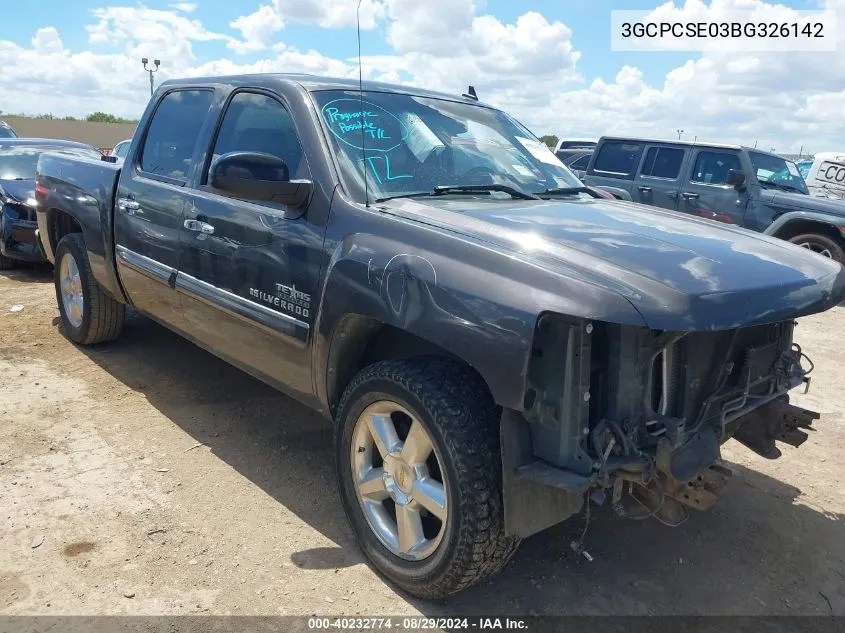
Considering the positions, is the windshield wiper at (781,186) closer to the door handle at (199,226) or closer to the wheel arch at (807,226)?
the wheel arch at (807,226)

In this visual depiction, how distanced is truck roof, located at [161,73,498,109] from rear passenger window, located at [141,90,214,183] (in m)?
0.15

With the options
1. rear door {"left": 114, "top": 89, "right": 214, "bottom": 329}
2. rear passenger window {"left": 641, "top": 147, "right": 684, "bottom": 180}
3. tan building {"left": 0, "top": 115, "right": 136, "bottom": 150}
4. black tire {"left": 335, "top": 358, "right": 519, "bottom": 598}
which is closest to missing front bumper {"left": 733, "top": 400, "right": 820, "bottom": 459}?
black tire {"left": 335, "top": 358, "right": 519, "bottom": 598}

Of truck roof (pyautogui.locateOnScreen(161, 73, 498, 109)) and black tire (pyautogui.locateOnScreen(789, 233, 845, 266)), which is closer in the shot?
truck roof (pyautogui.locateOnScreen(161, 73, 498, 109))

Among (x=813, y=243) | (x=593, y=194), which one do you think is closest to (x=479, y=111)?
(x=593, y=194)

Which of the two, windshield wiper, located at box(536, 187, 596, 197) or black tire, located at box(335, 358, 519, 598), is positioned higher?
windshield wiper, located at box(536, 187, 596, 197)

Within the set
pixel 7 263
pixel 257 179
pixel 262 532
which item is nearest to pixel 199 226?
pixel 257 179

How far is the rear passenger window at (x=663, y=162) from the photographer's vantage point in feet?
32.0

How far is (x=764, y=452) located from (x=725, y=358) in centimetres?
76

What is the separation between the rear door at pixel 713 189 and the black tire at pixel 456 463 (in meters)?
7.84

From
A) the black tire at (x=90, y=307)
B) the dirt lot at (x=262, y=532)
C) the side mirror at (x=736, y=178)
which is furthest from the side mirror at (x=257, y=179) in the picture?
the side mirror at (x=736, y=178)

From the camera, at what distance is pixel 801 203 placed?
8.95 meters

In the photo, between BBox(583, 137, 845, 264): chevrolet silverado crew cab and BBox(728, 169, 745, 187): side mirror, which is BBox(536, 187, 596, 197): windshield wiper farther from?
BBox(728, 169, 745, 187): side mirror

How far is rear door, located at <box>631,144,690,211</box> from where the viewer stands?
9.67m

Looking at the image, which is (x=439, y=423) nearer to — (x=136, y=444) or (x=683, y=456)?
(x=683, y=456)
